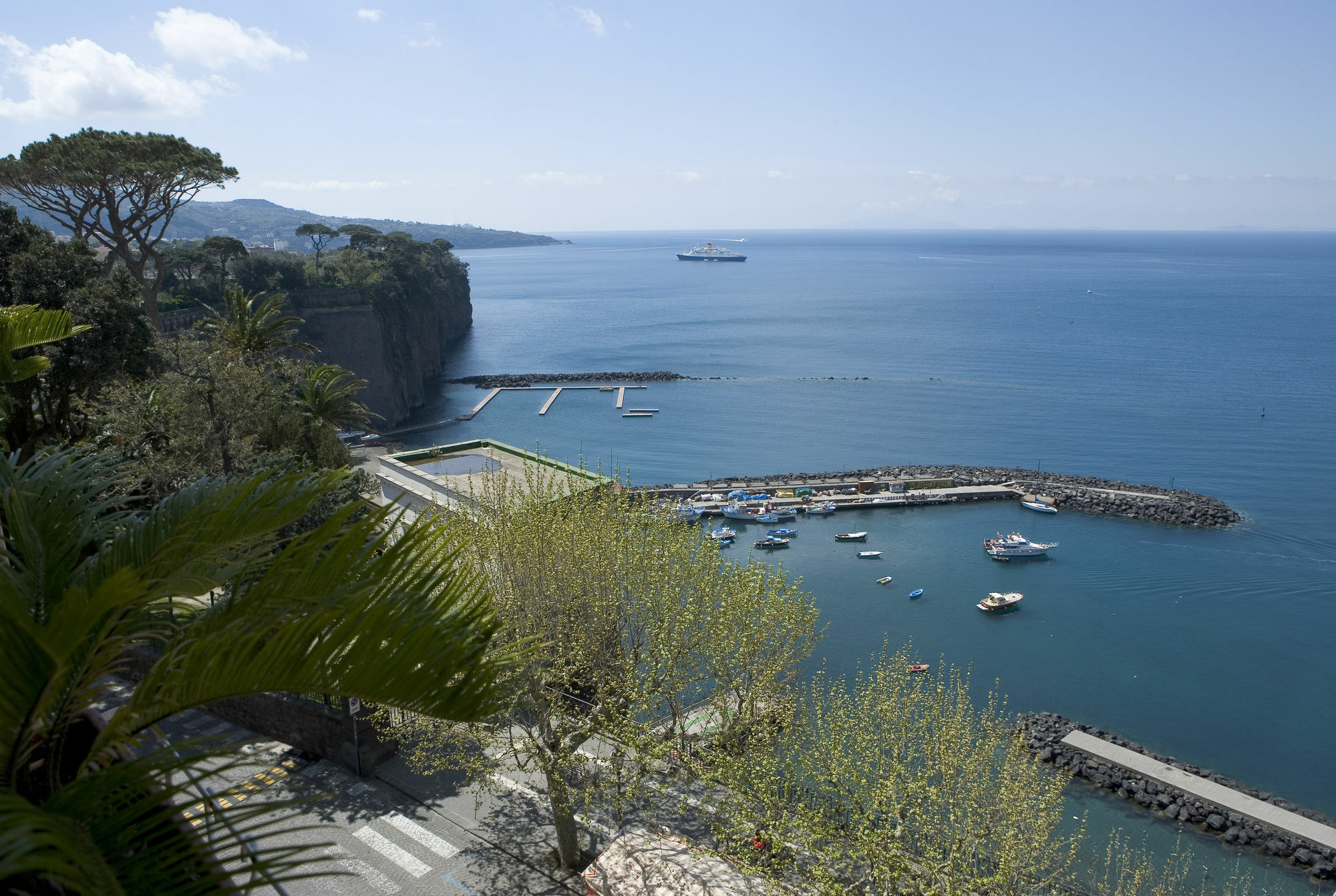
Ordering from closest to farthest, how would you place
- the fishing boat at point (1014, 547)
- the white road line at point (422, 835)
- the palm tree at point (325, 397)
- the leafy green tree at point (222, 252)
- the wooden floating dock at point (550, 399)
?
the white road line at point (422, 835), the palm tree at point (325, 397), the fishing boat at point (1014, 547), the leafy green tree at point (222, 252), the wooden floating dock at point (550, 399)

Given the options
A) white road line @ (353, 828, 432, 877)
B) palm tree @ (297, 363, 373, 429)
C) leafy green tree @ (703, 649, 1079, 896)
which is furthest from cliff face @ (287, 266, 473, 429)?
leafy green tree @ (703, 649, 1079, 896)

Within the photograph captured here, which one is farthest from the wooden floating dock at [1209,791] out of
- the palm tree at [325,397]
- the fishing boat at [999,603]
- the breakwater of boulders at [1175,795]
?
the palm tree at [325,397]

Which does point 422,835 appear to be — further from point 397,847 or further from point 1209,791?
point 1209,791

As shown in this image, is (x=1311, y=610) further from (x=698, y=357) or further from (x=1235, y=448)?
(x=698, y=357)

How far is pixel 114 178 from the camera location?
111 ft

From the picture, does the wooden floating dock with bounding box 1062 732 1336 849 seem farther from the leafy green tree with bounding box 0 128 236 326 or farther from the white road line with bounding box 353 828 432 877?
the leafy green tree with bounding box 0 128 236 326

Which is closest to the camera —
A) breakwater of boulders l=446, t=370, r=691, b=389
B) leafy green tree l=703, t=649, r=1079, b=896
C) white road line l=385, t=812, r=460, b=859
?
leafy green tree l=703, t=649, r=1079, b=896

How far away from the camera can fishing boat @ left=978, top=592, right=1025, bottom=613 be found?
41.2 metres

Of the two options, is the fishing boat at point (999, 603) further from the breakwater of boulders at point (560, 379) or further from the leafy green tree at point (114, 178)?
the breakwater of boulders at point (560, 379)

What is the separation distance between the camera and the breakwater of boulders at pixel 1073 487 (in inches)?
2050

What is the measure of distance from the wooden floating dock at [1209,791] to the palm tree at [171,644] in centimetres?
2979

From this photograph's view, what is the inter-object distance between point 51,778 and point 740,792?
464 inches

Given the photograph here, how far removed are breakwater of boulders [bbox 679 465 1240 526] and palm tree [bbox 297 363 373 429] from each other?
1168 inches

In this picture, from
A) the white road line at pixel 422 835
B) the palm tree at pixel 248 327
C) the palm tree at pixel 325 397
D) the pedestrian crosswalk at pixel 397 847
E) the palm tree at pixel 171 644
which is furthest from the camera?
the palm tree at pixel 325 397
